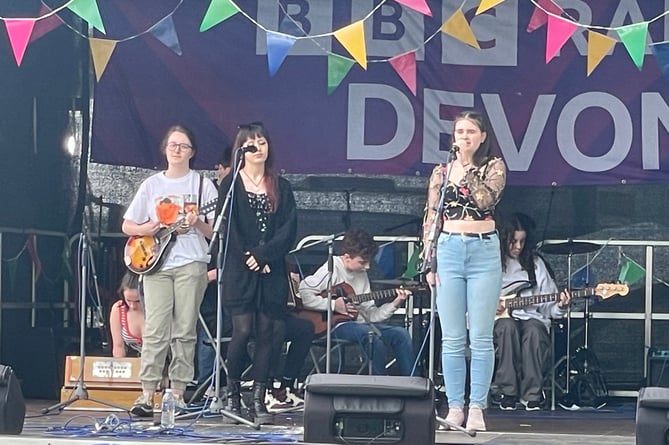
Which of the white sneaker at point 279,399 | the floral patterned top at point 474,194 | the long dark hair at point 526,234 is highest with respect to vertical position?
the floral patterned top at point 474,194

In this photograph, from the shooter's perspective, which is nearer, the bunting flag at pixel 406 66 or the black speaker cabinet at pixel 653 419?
the black speaker cabinet at pixel 653 419

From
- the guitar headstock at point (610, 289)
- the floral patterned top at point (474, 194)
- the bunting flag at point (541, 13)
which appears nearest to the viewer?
the floral patterned top at point (474, 194)

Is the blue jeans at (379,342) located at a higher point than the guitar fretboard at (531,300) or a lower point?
lower

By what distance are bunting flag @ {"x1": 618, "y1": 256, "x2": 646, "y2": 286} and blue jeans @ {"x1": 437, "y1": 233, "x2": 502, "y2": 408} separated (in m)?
2.52

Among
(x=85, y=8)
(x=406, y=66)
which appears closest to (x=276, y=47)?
(x=85, y=8)

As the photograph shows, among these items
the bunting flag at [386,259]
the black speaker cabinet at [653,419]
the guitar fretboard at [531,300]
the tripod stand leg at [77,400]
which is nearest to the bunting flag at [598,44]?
the guitar fretboard at [531,300]

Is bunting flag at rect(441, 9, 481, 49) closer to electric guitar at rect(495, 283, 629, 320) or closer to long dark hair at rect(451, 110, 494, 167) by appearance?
long dark hair at rect(451, 110, 494, 167)

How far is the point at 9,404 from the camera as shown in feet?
19.4

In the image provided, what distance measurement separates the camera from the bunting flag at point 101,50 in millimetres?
8023

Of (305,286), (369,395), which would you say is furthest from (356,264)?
(369,395)

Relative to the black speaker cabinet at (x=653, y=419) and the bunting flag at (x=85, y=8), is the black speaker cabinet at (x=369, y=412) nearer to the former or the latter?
the black speaker cabinet at (x=653, y=419)

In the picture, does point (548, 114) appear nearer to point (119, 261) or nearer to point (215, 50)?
point (215, 50)

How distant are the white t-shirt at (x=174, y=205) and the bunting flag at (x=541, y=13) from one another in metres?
2.53

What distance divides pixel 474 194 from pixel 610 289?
2258 mm
